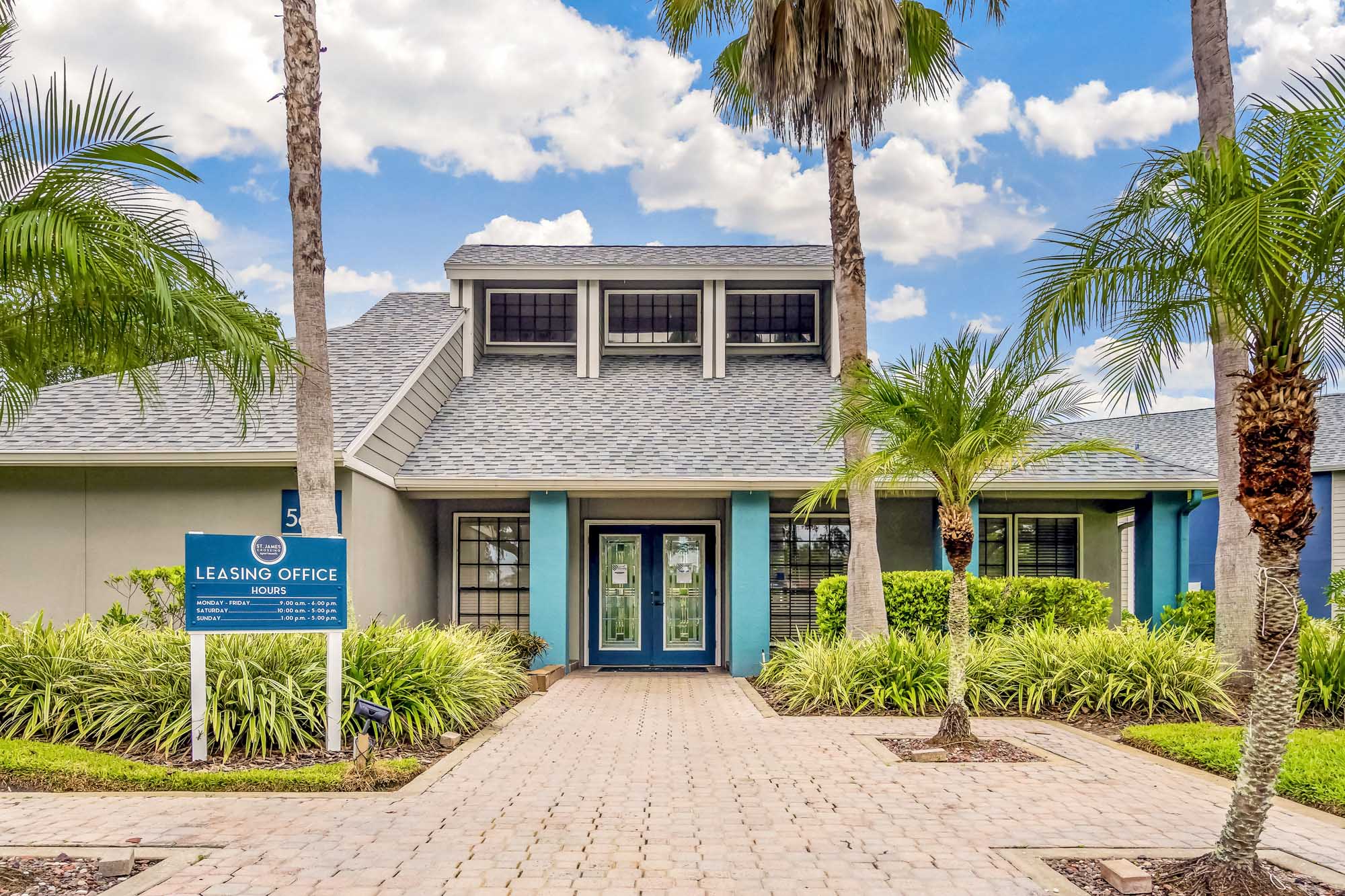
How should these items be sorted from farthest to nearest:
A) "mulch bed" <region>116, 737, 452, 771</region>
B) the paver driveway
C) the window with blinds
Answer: the window with blinds
"mulch bed" <region>116, 737, 452, 771</region>
the paver driveway

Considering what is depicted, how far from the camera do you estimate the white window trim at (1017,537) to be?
47.0 ft

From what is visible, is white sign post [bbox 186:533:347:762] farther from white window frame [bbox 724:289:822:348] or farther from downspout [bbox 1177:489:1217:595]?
downspout [bbox 1177:489:1217:595]

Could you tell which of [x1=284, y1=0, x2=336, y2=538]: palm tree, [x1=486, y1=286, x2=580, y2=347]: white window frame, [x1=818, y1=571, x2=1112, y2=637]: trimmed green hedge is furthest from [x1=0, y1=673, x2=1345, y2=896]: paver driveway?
[x1=486, y1=286, x2=580, y2=347]: white window frame

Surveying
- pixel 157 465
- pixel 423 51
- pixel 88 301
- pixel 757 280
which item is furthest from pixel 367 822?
pixel 423 51

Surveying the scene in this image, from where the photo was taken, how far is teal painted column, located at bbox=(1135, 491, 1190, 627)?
43.5 feet

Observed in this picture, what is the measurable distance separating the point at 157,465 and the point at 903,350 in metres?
8.99

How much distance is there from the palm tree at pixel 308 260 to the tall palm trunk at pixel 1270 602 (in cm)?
740

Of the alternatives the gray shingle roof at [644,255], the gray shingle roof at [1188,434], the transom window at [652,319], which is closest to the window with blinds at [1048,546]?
the gray shingle roof at [1188,434]

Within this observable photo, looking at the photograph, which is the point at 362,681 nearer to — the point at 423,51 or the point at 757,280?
the point at 757,280

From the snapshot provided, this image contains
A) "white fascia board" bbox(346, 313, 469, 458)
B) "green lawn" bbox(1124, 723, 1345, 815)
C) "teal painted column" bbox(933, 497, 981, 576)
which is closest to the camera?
"green lawn" bbox(1124, 723, 1345, 815)

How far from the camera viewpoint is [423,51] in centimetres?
1653

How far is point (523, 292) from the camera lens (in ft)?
57.3

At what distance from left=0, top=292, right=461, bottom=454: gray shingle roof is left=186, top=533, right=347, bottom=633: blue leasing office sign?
10.7ft

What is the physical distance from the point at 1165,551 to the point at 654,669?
761 cm
